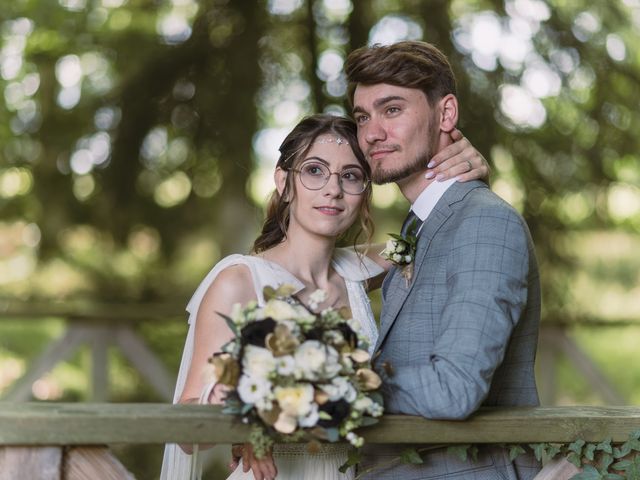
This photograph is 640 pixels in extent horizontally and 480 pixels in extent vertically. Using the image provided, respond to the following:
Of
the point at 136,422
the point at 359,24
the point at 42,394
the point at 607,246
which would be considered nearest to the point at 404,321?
the point at 136,422

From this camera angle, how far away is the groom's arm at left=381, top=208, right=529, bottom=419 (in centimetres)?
204

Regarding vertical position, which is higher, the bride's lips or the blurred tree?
the blurred tree

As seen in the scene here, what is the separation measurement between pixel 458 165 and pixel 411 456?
0.84 m

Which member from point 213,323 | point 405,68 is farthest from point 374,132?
point 213,323

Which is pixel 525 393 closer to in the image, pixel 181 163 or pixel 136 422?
pixel 136 422

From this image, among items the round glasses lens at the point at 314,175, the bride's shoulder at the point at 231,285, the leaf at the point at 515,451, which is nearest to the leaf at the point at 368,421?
the leaf at the point at 515,451

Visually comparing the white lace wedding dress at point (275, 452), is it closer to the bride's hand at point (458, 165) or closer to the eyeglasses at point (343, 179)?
the eyeglasses at point (343, 179)

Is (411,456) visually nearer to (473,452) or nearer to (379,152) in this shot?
(473,452)

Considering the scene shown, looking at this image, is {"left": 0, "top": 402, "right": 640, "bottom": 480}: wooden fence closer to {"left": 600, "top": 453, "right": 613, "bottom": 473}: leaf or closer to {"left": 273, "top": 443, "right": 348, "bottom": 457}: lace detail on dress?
{"left": 600, "top": 453, "right": 613, "bottom": 473}: leaf

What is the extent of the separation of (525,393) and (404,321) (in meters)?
0.37

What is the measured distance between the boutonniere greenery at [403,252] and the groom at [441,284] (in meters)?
0.02

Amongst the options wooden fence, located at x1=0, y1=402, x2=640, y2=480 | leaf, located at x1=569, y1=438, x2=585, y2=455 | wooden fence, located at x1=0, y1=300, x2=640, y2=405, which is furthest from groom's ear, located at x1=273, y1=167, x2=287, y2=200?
wooden fence, located at x1=0, y1=300, x2=640, y2=405

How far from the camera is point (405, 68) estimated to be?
270cm

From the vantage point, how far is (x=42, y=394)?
7539mm
